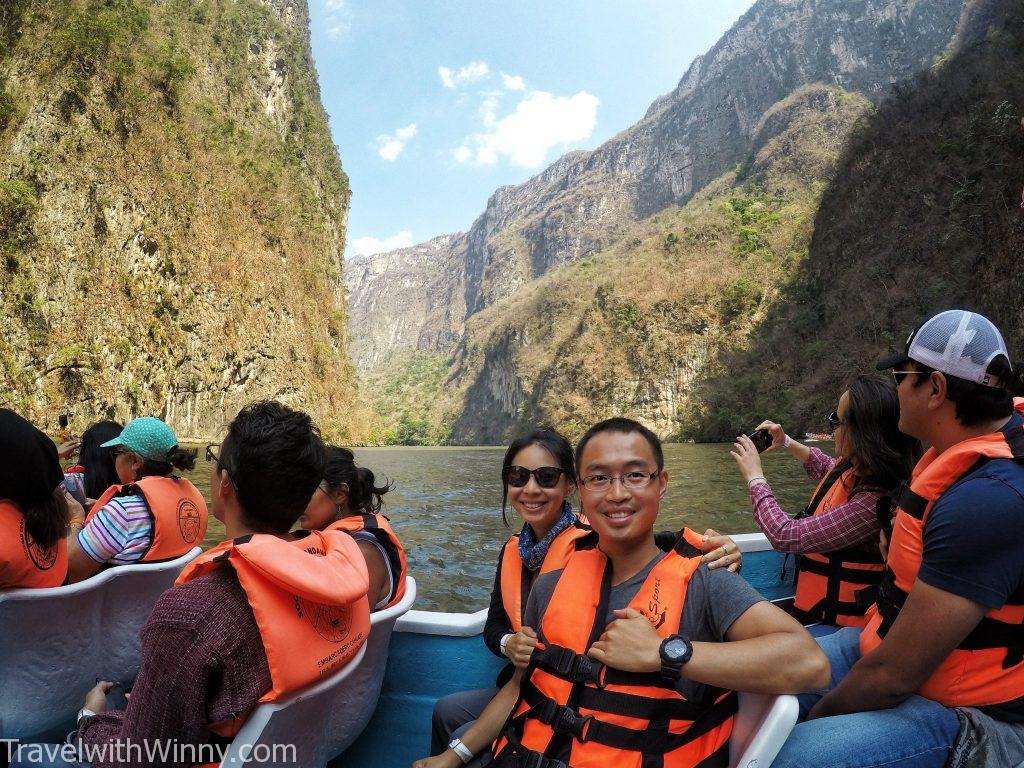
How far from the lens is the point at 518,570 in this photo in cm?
190

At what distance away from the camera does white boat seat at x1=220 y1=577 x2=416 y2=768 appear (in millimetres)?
1162

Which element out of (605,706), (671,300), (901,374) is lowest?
(605,706)

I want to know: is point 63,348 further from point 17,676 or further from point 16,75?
point 17,676

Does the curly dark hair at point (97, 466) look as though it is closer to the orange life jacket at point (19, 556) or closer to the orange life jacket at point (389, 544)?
the orange life jacket at point (19, 556)

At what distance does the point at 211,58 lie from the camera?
1216 inches

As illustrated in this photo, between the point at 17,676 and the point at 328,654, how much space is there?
1255 millimetres

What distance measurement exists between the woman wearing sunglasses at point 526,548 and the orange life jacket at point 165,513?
123 cm

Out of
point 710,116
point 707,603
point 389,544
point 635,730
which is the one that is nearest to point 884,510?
point 707,603

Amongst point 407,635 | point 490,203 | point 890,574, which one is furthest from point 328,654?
point 490,203

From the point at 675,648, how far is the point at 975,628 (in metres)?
0.60

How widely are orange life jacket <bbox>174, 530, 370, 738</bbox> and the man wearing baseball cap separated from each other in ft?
2.98

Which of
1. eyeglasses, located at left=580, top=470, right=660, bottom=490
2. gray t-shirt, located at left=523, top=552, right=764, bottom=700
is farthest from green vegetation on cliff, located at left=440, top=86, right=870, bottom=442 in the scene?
gray t-shirt, located at left=523, top=552, right=764, bottom=700

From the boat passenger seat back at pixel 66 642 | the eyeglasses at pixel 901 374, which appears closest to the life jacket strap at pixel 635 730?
the eyeglasses at pixel 901 374

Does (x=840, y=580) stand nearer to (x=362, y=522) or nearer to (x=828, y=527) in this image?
(x=828, y=527)
